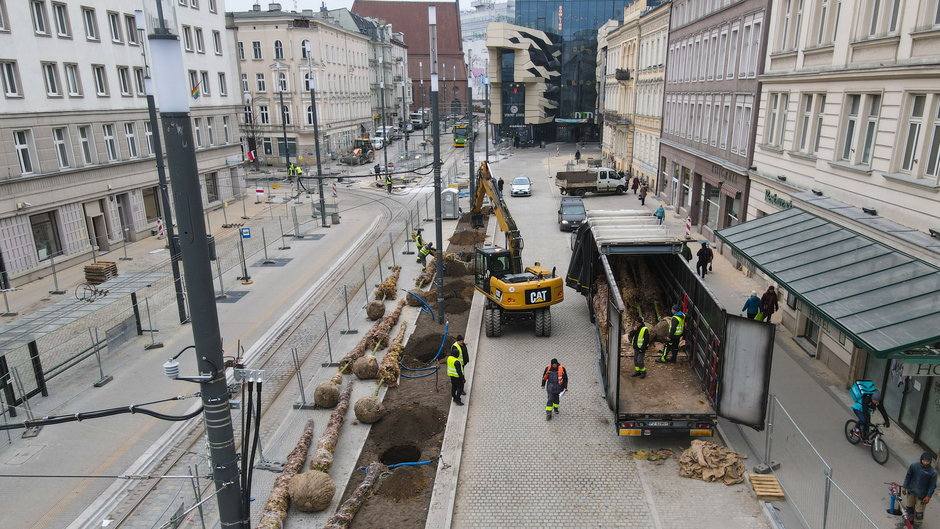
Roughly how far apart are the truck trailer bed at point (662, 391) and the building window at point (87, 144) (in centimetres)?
2717

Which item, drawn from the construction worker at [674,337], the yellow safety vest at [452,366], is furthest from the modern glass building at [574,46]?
the yellow safety vest at [452,366]

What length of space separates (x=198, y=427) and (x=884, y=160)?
1695 centimetres

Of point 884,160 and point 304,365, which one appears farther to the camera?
point 304,365

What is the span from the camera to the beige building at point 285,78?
57.8 meters

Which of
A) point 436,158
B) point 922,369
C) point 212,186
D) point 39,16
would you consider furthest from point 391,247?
point 922,369

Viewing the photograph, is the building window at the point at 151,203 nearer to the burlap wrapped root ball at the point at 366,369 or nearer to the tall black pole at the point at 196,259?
the burlap wrapped root ball at the point at 366,369

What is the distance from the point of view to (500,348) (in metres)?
17.3

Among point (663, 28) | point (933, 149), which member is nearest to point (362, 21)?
point (663, 28)

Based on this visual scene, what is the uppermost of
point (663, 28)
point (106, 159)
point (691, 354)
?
point (663, 28)

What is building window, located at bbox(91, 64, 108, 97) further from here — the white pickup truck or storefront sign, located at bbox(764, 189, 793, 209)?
storefront sign, located at bbox(764, 189, 793, 209)

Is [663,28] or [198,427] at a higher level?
[663,28]

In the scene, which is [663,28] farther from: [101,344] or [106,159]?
[101,344]

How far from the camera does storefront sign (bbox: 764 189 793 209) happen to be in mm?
19627

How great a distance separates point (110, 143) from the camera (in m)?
30.0
